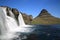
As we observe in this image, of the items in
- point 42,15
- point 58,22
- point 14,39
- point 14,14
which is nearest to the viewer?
point 14,39

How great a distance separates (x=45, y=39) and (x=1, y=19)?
6415 millimetres

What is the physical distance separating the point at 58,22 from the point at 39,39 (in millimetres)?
63592

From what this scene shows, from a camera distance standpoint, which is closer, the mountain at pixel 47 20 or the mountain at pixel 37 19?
the mountain at pixel 37 19

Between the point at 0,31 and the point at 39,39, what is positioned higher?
the point at 0,31

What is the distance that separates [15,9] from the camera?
1506 inches

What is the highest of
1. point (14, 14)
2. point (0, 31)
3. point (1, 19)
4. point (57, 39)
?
point (14, 14)

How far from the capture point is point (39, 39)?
48.1 ft

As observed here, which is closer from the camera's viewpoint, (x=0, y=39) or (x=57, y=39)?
(x=0, y=39)

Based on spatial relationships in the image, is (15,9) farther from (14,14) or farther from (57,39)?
(57,39)

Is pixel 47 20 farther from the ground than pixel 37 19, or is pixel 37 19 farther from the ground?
pixel 37 19

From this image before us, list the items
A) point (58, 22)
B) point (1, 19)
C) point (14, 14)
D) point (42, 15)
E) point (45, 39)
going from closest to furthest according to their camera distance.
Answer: point (45, 39)
point (1, 19)
point (14, 14)
point (58, 22)
point (42, 15)

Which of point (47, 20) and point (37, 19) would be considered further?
point (37, 19)

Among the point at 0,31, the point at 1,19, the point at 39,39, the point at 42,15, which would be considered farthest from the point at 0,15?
the point at 42,15

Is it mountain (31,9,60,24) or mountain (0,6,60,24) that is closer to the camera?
mountain (0,6,60,24)
